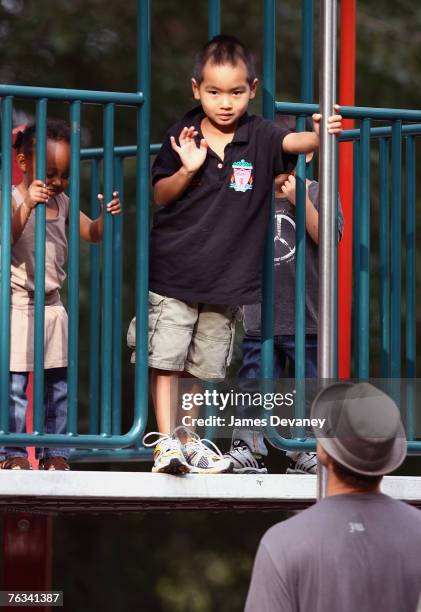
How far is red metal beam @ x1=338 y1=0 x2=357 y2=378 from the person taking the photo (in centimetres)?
709

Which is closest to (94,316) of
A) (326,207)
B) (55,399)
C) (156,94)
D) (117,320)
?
(117,320)

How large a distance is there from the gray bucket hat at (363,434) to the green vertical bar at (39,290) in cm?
142

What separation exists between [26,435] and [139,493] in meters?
0.43

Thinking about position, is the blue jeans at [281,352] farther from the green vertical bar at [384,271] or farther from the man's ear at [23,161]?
the man's ear at [23,161]

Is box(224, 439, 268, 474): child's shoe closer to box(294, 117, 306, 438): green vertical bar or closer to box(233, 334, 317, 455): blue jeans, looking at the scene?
box(233, 334, 317, 455): blue jeans

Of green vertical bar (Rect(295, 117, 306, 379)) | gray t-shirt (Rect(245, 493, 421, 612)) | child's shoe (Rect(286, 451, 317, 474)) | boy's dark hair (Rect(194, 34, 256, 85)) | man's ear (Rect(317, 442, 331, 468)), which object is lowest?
gray t-shirt (Rect(245, 493, 421, 612))

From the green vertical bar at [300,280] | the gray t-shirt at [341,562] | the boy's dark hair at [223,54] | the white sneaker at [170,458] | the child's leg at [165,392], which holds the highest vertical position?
the boy's dark hair at [223,54]

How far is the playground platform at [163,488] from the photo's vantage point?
554cm

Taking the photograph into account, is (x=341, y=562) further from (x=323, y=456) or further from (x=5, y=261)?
(x=5, y=261)

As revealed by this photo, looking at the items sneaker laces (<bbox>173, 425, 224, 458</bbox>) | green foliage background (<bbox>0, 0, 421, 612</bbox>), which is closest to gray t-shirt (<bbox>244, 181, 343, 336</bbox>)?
sneaker laces (<bbox>173, 425, 224, 458</bbox>)

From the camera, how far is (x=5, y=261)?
5695 millimetres

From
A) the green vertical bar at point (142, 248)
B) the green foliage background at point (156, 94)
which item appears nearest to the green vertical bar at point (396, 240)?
the green vertical bar at point (142, 248)

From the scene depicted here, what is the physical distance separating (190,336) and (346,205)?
1.51 m

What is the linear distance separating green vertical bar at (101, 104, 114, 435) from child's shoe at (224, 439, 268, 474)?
528mm
